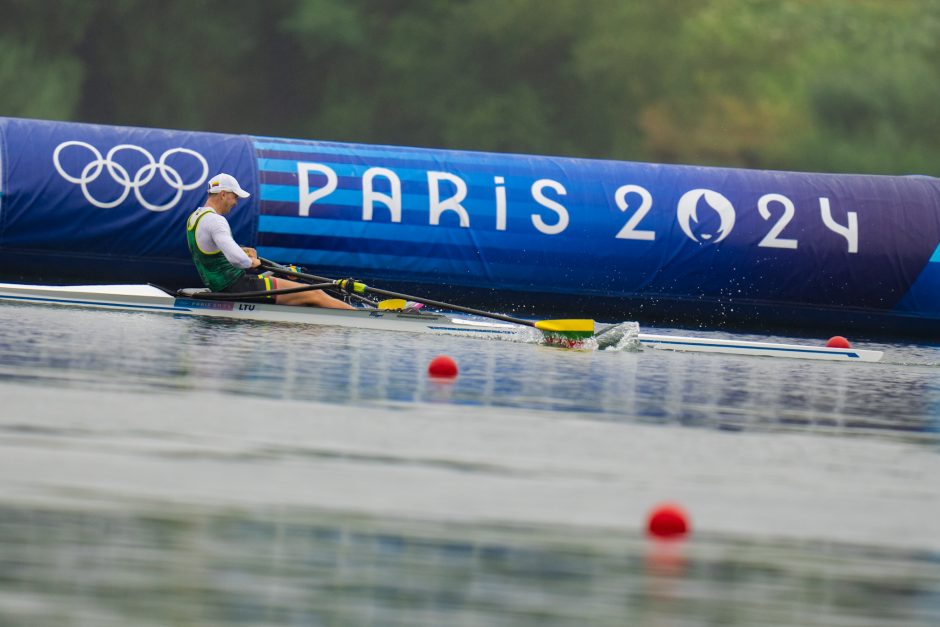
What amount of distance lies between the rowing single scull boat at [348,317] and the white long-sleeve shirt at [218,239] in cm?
42

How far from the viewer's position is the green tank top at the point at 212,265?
1600 centimetres

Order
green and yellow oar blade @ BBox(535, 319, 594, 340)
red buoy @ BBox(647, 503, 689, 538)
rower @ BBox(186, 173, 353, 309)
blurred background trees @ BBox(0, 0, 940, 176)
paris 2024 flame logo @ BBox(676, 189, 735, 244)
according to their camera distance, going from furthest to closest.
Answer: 1. blurred background trees @ BBox(0, 0, 940, 176)
2. paris 2024 flame logo @ BBox(676, 189, 735, 244)
3. rower @ BBox(186, 173, 353, 309)
4. green and yellow oar blade @ BBox(535, 319, 594, 340)
5. red buoy @ BBox(647, 503, 689, 538)

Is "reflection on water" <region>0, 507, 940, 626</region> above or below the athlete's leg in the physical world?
below

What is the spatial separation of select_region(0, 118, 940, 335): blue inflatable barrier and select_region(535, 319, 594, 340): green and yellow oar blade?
3703 mm

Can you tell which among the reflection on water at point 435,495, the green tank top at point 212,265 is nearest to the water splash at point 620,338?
the reflection on water at point 435,495

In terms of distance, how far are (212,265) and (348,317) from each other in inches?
53.9

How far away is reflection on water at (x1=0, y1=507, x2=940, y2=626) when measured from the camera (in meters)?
5.27

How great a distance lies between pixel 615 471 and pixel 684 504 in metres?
0.80

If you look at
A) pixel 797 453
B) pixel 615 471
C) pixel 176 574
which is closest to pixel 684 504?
pixel 615 471

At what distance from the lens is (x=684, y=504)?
7.39m

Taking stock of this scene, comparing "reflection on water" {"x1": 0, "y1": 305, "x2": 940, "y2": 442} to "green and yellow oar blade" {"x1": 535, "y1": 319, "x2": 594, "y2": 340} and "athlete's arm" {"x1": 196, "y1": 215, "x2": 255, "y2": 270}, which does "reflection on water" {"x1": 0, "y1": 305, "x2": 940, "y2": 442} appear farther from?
"athlete's arm" {"x1": 196, "y1": 215, "x2": 255, "y2": 270}

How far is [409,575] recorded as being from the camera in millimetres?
5766

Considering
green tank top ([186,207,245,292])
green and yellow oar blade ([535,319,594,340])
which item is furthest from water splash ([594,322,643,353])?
green tank top ([186,207,245,292])

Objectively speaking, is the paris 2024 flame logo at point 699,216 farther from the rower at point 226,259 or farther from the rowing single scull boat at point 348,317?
the rower at point 226,259
